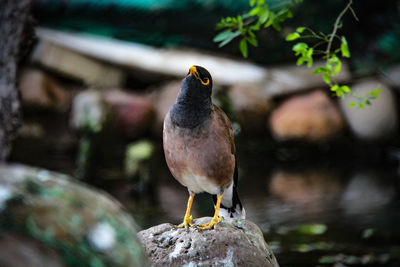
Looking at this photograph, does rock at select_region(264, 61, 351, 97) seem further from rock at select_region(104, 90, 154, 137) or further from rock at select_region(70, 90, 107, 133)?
rock at select_region(70, 90, 107, 133)

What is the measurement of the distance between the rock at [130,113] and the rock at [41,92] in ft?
2.65

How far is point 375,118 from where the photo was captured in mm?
7680

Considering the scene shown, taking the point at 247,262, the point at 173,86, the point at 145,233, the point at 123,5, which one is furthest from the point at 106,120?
the point at 247,262

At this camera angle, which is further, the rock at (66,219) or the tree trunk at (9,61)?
the tree trunk at (9,61)

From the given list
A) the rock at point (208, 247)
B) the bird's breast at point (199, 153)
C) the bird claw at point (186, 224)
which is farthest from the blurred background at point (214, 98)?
the bird's breast at point (199, 153)

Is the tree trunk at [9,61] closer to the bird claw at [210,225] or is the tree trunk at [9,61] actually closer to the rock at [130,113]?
the bird claw at [210,225]

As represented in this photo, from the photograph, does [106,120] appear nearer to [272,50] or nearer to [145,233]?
[272,50]

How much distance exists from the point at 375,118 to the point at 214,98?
2.63m

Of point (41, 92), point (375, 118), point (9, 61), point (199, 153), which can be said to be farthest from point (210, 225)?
point (41, 92)

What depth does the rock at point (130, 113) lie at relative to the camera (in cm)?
784

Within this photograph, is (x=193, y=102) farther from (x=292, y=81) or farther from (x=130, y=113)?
(x=292, y=81)

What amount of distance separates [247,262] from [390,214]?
12.3 ft

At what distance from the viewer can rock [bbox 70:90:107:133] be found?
25.2ft

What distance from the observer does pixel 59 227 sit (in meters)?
1.45
